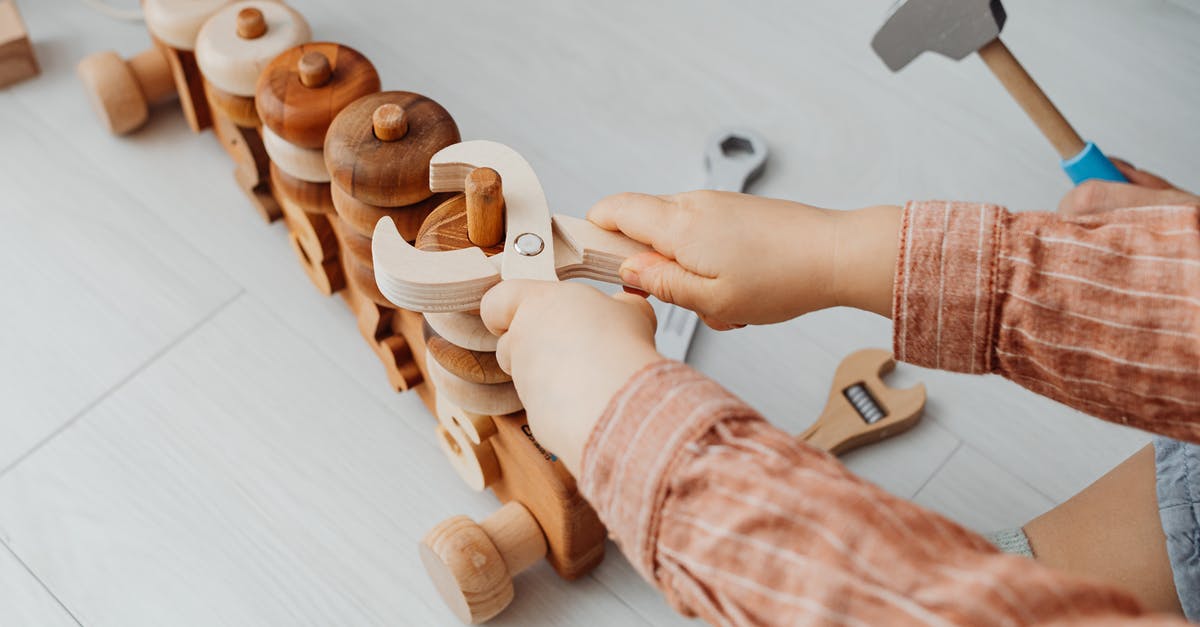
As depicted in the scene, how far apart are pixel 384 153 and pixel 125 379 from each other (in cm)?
32

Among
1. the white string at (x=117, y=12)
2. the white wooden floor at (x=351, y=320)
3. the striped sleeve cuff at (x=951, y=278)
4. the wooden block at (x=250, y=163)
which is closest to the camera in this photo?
the striped sleeve cuff at (x=951, y=278)

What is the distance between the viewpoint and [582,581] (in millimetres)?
697

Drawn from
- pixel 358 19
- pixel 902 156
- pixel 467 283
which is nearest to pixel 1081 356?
pixel 467 283

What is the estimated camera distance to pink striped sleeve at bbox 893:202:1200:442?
46cm

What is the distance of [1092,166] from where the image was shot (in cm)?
71

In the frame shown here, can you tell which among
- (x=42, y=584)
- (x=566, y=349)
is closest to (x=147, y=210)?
(x=42, y=584)

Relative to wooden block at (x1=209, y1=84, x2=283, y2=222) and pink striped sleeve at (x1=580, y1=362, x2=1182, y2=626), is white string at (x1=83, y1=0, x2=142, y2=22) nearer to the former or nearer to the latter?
wooden block at (x1=209, y1=84, x2=283, y2=222)

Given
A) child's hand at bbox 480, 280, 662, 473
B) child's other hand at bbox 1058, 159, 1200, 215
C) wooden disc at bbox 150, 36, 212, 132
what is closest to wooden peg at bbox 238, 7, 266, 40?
wooden disc at bbox 150, 36, 212, 132

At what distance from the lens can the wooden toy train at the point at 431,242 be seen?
0.53m

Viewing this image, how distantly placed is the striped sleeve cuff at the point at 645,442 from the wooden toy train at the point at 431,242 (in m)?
0.11

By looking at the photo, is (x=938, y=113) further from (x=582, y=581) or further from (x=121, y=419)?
(x=121, y=419)

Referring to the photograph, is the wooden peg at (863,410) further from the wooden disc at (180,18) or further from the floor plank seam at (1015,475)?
the wooden disc at (180,18)

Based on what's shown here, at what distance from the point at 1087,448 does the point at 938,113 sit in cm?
35

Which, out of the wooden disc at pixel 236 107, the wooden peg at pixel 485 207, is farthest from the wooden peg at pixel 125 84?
the wooden peg at pixel 485 207
